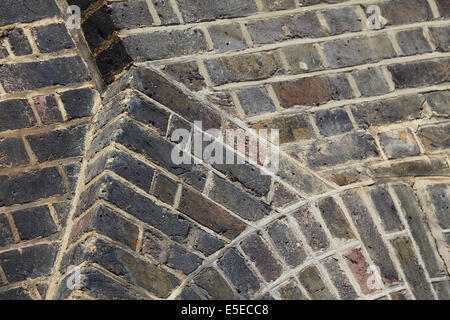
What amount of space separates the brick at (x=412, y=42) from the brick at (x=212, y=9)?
1.71 ft

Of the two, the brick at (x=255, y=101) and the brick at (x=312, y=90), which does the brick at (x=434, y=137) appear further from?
the brick at (x=255, y=101)

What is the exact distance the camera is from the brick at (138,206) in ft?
5.77

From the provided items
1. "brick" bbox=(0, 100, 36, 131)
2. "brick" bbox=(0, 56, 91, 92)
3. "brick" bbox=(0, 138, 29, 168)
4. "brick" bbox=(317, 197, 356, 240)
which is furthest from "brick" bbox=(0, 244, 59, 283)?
"brick" bbox=(317, 197, 356, 240)

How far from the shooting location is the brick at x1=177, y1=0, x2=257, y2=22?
2012 mm

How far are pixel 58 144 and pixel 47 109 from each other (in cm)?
11

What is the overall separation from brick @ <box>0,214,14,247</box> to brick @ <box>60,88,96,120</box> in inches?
14.5

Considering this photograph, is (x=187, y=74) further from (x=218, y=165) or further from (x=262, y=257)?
(x=262, y=257)

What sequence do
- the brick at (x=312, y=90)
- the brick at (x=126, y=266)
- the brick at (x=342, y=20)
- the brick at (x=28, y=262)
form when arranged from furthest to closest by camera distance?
the brick at (x=342, y=20)
the brick at (x=312, y=90)
the brick at (x=28, y=262)
the brick at (x=126, y=266)

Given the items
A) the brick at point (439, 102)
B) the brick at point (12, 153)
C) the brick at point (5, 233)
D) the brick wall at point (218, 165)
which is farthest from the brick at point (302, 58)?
the brick at point (5, 233)

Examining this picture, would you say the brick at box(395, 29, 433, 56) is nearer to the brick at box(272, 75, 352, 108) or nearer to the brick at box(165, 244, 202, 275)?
the brick at box(272, 75, 352, 108)

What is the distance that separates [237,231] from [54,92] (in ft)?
2.33

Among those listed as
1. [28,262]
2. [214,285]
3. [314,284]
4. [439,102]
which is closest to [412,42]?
[439,102]

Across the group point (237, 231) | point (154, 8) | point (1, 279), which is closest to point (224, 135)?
point (237, 231)
